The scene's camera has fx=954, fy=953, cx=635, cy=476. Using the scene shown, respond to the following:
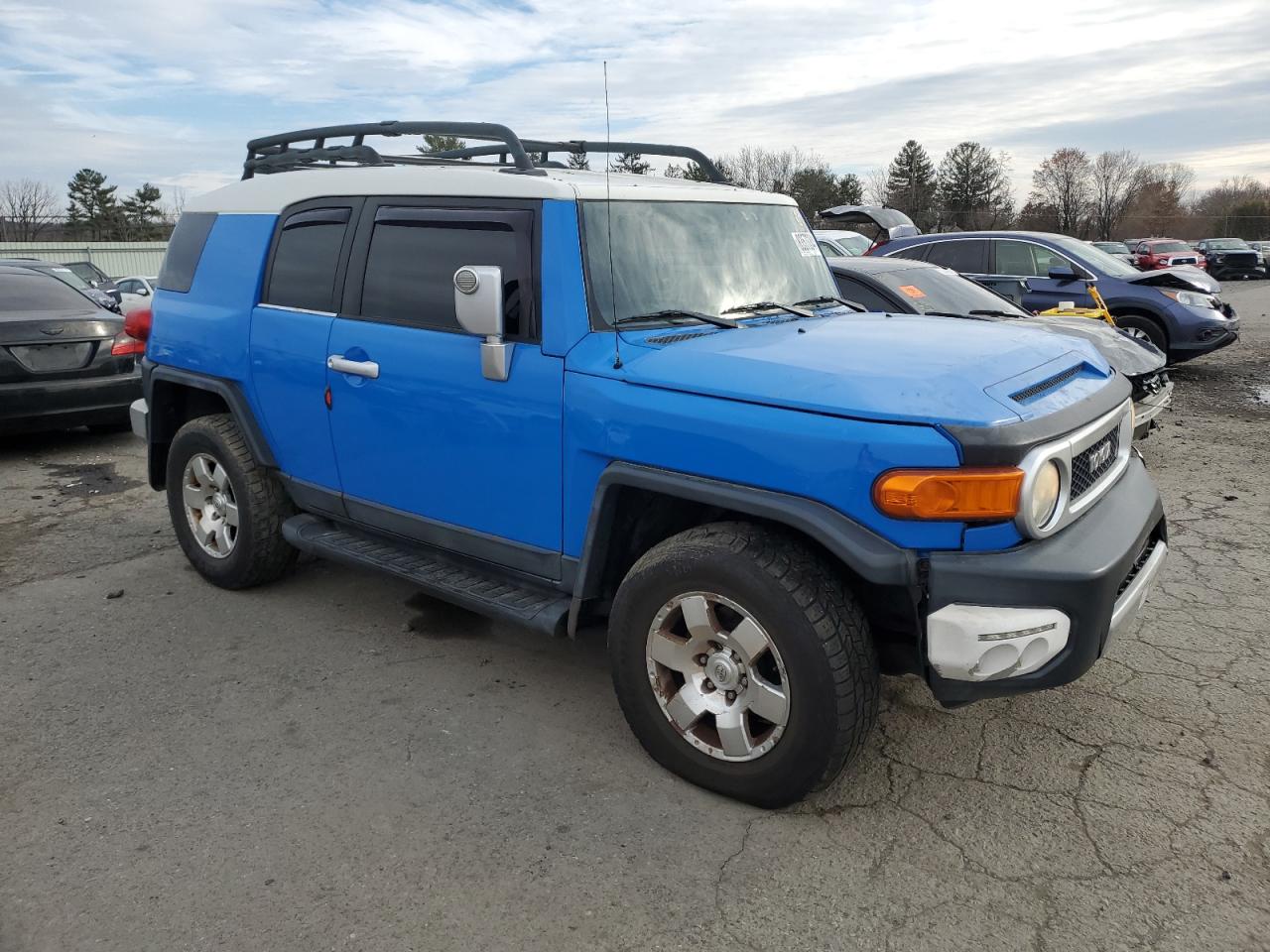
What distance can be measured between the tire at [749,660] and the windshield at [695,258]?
3.10 ft

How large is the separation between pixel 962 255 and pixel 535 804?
9851 millimetres

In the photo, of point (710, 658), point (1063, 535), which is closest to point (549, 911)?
point (710, 658)

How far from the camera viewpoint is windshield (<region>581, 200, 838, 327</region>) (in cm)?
336

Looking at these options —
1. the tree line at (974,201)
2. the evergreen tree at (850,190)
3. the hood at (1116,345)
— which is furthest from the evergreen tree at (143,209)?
the hood at (1116,345)

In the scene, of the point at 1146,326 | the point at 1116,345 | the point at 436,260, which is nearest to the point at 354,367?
the point at 436,260

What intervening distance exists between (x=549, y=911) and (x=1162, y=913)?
5.34 ft

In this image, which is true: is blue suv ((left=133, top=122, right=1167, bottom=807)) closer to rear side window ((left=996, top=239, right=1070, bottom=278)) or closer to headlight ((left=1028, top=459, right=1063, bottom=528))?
headlight ((left=1028, top=459, right=1063, bottom=528))

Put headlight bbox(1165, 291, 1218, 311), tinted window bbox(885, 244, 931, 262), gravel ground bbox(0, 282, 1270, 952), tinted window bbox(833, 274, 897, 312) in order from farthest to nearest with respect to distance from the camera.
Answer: tinted window bbox(885, 244, 931, 262)
headlight bbox(1165, 291, 1218, 311)
tinted window bbox(833, 274, 897, 312)
gravel ground bbox(0, 282, 1270, 952)

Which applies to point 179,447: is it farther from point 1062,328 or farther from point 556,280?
point 1062,328

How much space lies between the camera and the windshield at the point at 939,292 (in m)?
7.14

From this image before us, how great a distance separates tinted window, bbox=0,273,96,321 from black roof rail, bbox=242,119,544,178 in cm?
398

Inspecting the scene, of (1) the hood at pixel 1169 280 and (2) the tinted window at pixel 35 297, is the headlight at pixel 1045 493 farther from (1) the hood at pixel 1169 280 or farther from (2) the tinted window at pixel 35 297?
(1) the hood at pixel 1169 280

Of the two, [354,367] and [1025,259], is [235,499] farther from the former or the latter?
[1025,259]

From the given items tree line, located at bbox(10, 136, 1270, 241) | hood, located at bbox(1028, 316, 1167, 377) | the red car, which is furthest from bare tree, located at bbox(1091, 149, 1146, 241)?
hood, located at bbox(1028, 316, 1167, 377)
